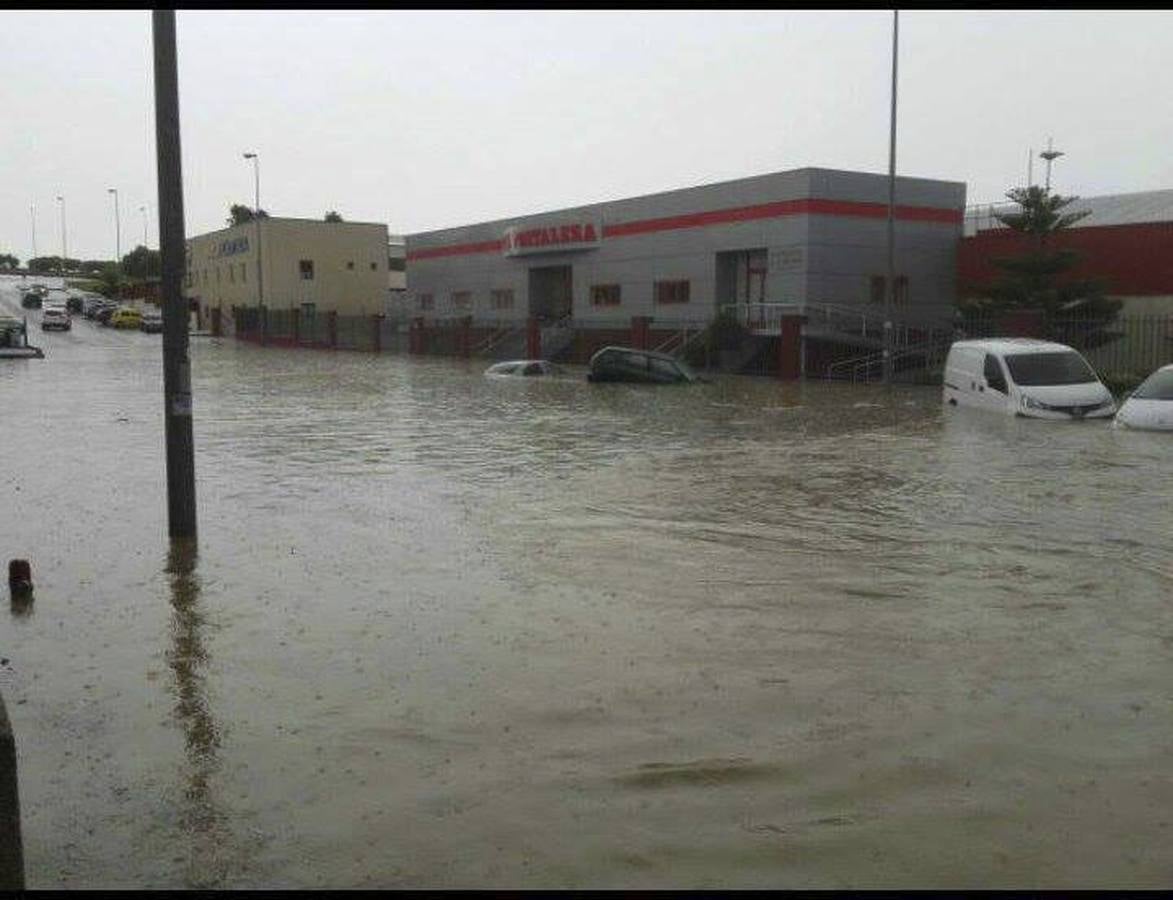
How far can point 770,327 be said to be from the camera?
40656mm

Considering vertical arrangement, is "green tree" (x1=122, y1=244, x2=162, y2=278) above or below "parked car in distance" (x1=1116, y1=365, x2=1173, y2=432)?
above

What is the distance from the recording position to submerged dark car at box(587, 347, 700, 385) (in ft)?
107

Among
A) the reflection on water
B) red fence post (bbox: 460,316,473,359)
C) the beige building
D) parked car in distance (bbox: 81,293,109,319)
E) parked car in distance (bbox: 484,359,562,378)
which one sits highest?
the beige building

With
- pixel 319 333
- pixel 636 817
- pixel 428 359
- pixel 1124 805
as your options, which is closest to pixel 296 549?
pixel 636 817

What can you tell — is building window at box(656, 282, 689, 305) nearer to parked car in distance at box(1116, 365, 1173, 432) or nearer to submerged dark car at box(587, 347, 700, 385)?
submerged dark car at box(587, 347, 700, 385)

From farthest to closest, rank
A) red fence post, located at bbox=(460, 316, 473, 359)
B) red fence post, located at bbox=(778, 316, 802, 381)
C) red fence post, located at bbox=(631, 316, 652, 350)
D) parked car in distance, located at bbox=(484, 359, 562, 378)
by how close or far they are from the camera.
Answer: red fence post, located at bbox=(460, 316, 473, 359)
red fence post, located at bbox=(631, 316, 652, 350)
parked car in distance, located at bbox=(484, 359, 562, 378)
red fence post, located at bbox=(778, 316, 802, 381)

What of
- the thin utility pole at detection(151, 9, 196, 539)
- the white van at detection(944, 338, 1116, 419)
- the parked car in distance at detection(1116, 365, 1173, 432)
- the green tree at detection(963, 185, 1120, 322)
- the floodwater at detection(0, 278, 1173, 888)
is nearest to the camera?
the floodwater at detection(0, 278, 1173, 888)

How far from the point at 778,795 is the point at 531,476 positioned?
10.1 meters

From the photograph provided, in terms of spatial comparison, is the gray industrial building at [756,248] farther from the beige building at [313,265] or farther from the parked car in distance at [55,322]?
the parked car in distance at [55,322]

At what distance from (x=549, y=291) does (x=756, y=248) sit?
1765 centimetres

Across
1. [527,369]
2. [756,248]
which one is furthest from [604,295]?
[527,369]

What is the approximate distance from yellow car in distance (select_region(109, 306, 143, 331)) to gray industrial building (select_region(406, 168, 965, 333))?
38235mm

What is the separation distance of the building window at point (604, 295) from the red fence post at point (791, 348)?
45.6 feet

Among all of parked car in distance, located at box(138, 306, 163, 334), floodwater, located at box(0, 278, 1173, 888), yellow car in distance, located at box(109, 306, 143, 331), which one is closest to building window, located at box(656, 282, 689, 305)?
floodwater, located at box(0, 278, 1173, 888)
